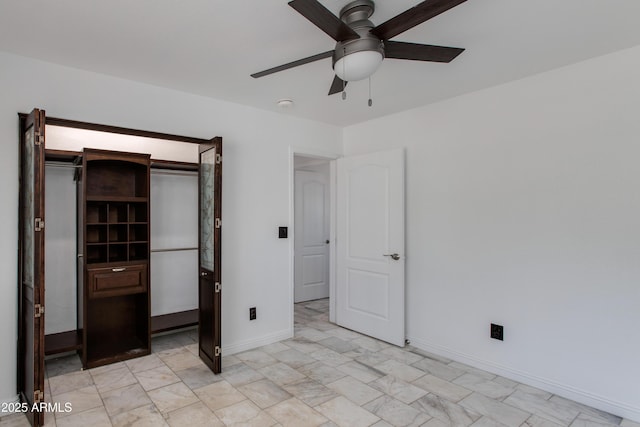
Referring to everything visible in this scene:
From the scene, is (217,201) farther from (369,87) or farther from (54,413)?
(54,413)

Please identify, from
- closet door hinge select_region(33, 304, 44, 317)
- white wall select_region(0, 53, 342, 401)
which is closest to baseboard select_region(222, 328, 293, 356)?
white wall select_region(0, 53, 342, 401)

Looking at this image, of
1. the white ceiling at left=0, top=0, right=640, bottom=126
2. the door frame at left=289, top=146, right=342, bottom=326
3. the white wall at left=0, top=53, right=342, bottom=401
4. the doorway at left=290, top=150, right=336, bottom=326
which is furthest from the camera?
the doorway at left=290, top=150, right=336, bottom=326

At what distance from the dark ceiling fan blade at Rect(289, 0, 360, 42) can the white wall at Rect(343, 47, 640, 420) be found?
1.89 meters

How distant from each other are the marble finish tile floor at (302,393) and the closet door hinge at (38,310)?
2.39 feet

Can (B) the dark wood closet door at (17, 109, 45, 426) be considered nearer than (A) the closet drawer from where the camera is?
Yes

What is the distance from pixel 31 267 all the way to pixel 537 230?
142 inches

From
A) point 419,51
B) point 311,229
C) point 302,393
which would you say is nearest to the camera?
point 419,51

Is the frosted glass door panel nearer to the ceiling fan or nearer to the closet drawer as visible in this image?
the closet drawer

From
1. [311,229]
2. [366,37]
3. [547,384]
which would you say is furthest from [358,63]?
[311,229]

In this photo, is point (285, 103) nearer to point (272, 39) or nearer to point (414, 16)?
point (272, 39)

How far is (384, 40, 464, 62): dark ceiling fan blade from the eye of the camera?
1.78 meters

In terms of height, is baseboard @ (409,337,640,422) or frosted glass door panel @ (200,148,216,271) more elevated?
frosted glass door panel @ (200,148,216,271)

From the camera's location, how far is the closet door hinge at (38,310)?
2.15 m

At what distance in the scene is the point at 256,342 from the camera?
142 inches
